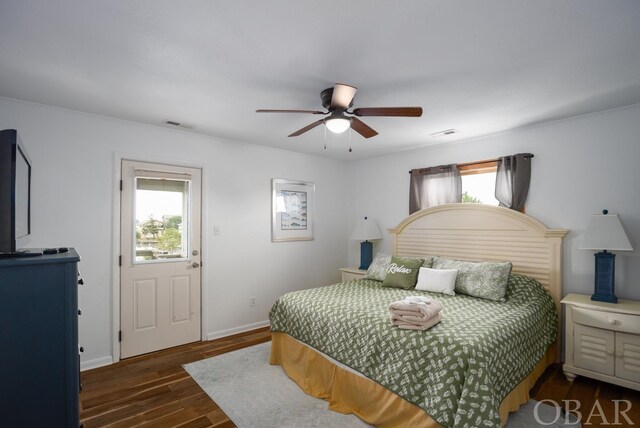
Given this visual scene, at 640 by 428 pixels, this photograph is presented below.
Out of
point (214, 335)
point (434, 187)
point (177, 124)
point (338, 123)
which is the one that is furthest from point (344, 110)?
point (214, 335)

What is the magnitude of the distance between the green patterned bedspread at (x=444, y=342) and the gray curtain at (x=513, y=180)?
0.88m

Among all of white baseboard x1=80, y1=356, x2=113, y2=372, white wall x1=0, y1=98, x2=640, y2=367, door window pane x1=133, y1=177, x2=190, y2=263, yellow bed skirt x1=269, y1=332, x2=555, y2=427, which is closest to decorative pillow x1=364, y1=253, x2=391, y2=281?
white wall x1=0, y1=98, x2=640, y2=367

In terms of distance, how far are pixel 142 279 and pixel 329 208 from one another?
284 cm

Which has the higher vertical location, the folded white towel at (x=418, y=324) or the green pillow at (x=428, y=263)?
the green pillow at (x=428, y=263)

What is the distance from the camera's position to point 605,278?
285 centimetres

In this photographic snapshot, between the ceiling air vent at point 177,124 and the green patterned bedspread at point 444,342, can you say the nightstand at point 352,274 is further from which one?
the ceiling air vent at point 177,124

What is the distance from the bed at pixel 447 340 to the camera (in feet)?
6.22

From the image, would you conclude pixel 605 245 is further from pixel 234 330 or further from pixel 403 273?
pixel 234 330

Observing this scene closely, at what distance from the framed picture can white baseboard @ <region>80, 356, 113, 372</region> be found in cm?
225

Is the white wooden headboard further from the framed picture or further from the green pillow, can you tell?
A: the framed picture

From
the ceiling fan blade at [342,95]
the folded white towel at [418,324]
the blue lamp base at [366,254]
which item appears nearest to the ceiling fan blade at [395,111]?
the ceiling fan blade at [342,95]

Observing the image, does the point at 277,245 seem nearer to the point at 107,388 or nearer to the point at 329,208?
the point at 329,208

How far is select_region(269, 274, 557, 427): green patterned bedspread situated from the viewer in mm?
1833

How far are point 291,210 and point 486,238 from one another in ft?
8.48
